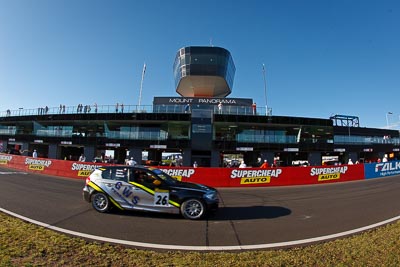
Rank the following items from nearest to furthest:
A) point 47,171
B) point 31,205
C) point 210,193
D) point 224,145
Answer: point 210,193
point 31,205
point 47,171
point 224,145

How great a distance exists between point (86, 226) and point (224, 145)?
104ft

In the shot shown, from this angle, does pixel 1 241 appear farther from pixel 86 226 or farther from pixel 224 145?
pixel 224 145

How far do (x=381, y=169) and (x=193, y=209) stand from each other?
23.8 metres

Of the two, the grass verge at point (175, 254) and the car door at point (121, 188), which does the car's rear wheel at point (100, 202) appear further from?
the grass verge at point (175, 254)

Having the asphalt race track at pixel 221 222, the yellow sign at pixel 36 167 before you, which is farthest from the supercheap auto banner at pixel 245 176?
the yellow sign at pixel 36 167

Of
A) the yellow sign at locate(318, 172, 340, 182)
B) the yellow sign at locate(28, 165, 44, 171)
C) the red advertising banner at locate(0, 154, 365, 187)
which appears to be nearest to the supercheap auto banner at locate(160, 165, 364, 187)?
the red advertising banner at locate(0, 154, 365, 187)

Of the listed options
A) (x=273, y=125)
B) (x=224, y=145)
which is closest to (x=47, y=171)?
(x=224, y=145)

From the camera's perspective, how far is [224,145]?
122 feet

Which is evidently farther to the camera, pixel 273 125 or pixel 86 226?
pixel 273 125

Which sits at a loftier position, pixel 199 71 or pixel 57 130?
pixel 199 71

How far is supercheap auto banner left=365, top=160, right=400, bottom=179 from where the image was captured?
22.6m

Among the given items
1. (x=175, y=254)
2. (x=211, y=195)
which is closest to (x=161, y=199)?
(x=211, y=195)

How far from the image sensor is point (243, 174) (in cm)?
1656

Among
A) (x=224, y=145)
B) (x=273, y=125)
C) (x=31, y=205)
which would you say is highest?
(x=273, y=125)
